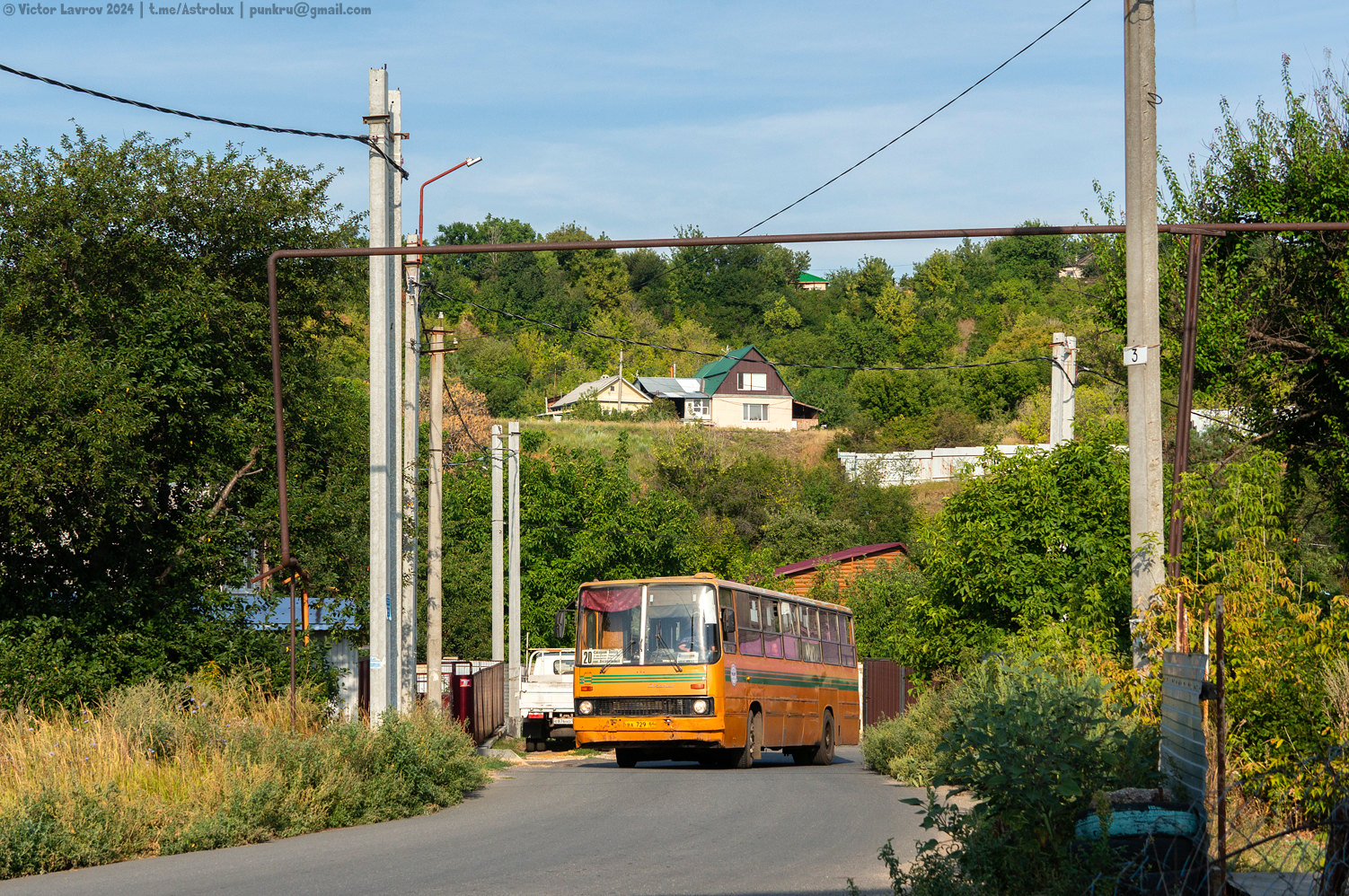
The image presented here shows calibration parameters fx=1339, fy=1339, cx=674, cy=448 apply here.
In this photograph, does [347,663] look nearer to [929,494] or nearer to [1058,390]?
[1058,390]

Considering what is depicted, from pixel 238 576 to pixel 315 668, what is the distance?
2061mm

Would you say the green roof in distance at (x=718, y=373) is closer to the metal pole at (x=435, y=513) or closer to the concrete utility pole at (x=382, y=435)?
the metal pole at (x=435, y=513)

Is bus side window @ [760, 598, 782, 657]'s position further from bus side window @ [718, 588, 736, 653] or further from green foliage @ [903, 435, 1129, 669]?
green foliage @ [903, 435, 1129, 669]

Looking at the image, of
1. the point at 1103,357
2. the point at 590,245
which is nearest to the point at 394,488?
the point at 590,245

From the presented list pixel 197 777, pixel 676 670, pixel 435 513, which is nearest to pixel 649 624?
pixel 676 670

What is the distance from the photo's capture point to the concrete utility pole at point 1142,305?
37.5ft

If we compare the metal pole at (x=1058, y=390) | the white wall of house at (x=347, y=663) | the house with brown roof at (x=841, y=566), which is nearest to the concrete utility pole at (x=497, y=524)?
the white wall of house at (x=347, y=663)

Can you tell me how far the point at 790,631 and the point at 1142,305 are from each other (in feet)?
48.2

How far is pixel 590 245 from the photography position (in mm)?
12352

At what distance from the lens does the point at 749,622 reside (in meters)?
23.0

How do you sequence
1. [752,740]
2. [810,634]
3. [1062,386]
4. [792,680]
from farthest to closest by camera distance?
[1062,386] < [810,634] < [792,680] < [752,740]

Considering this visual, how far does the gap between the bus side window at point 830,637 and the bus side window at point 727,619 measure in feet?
18.1

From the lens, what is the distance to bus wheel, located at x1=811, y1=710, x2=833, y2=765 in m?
26.8

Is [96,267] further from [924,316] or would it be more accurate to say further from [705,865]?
[924,316]
